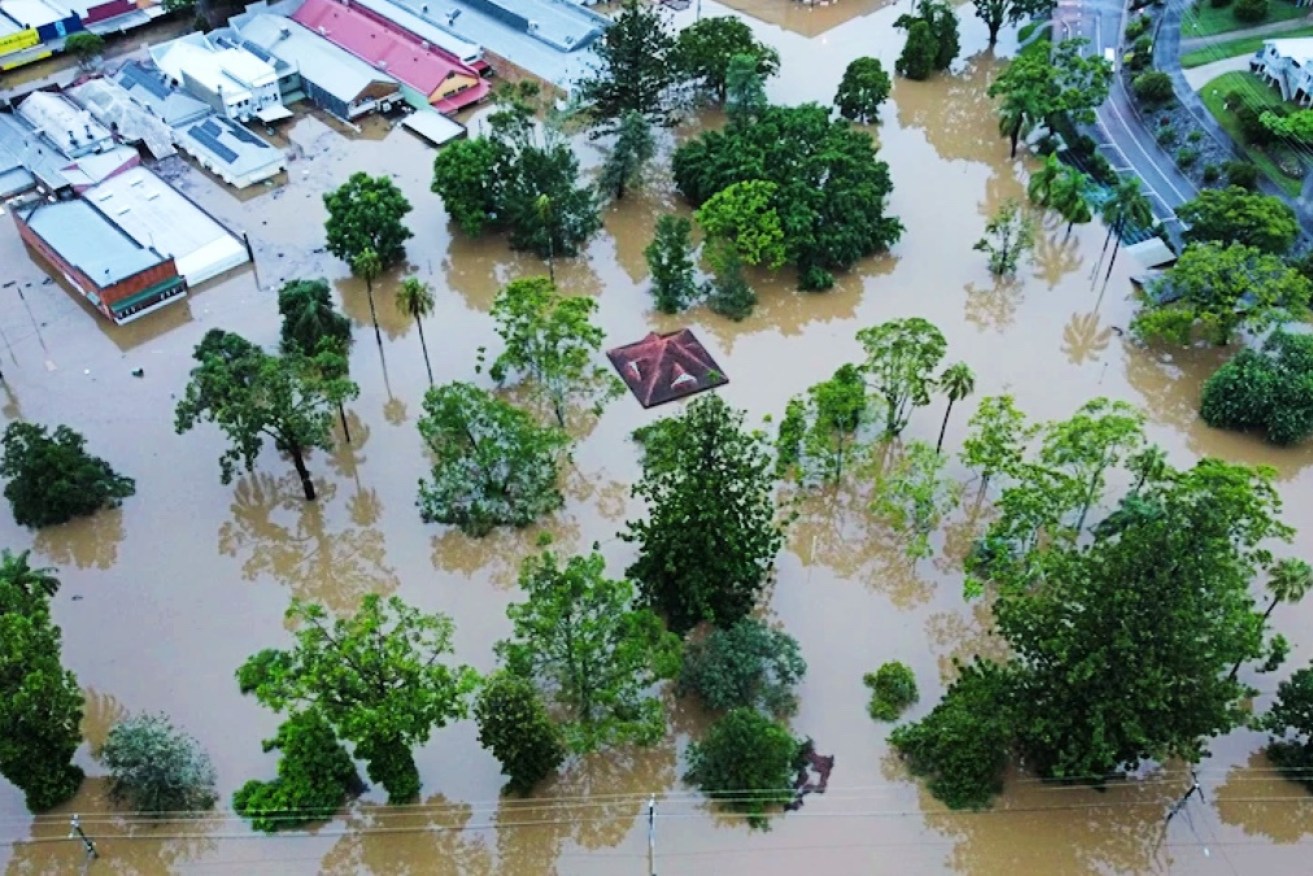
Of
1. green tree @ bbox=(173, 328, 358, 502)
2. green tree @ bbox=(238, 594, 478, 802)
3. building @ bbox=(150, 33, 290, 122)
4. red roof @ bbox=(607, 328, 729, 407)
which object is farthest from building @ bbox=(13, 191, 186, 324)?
green tree @ bbox=(238, 594, 478, 802)

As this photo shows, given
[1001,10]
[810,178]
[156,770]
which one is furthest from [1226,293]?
[156,770]

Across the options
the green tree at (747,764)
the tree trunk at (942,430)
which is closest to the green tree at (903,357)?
the tree trunk at (942,430)

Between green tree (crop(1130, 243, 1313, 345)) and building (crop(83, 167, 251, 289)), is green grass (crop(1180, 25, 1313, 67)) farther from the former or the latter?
building (crop(83, 167, 251, 289))

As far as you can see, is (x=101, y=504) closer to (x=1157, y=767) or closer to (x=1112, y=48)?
(x=1157, y=767)

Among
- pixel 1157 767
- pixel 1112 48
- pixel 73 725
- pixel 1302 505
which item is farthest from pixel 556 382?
pixel 1112 48

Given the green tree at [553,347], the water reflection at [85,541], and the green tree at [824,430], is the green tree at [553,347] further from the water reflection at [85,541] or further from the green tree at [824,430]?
the water reflection at [85,541]

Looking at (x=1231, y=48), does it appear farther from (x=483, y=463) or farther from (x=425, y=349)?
(x=483, y=463)
